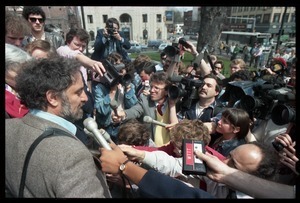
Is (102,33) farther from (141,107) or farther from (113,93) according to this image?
(141,107)

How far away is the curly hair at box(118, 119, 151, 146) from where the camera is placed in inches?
78.9

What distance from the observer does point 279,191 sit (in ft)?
4.11

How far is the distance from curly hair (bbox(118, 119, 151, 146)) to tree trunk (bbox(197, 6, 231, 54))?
3.90 meters

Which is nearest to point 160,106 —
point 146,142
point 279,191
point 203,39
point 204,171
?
point 146,142

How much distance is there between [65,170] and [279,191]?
3.66 feet

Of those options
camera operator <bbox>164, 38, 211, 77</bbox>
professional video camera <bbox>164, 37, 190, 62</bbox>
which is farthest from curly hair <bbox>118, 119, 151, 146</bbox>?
professional video camera <bbox>164, 37, 190, 62</bbox>

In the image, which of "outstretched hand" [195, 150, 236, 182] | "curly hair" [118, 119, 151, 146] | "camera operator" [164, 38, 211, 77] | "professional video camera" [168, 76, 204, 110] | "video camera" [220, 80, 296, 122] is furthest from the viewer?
"camera operator" [164, 38, 211, 77]

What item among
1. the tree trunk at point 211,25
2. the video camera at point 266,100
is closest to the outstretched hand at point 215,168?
the video camera at point 266,100

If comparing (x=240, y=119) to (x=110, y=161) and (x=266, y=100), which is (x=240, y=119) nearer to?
(x=266, y=100)

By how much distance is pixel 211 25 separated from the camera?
562 cm

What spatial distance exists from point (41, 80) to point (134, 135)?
1.02 m

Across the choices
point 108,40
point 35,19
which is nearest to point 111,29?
point 108,40

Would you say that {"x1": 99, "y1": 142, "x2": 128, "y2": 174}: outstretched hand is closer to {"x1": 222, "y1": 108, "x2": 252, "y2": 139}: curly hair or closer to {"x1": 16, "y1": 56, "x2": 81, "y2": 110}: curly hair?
{"x1": 16, "y1": 56, "x2": 81, "y2": 110}: curly hair

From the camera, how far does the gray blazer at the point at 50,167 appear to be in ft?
3.25
